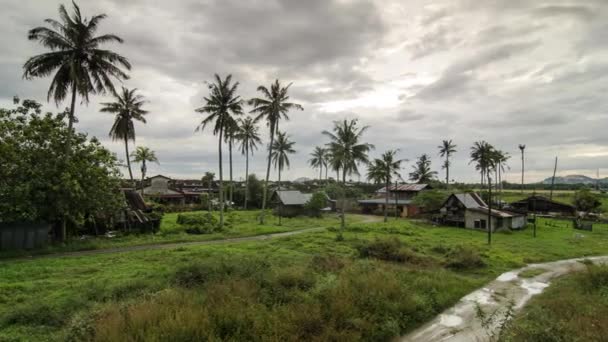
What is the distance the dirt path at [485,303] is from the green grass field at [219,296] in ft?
1.49

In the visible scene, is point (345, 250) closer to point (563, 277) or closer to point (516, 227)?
point (563, 277)

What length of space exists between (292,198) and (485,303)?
39.2 meters

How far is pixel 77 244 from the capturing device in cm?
2075

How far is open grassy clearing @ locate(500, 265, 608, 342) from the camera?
777 centimetres

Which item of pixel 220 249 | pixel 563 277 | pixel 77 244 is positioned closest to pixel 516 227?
pixel 563 277

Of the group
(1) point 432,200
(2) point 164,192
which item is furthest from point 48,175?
(1) point 432,200

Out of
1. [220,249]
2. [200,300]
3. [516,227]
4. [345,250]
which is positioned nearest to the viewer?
[200,300]

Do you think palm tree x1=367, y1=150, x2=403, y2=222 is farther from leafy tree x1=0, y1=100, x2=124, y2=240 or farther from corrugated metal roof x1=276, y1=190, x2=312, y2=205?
leafy tree x1=0, y1=100, x2=124, y2=240

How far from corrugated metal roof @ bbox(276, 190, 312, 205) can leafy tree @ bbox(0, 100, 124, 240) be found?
1119 inches

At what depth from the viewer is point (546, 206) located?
59375 mm

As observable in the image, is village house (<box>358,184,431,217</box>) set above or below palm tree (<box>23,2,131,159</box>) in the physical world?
below

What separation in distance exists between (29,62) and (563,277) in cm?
3387

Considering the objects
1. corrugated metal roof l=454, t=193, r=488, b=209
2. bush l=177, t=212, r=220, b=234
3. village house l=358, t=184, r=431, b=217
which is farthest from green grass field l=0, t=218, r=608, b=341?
village house l=358, t=184, r=431, b=217

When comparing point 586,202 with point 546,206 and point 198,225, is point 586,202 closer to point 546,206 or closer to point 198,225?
point 546,206
